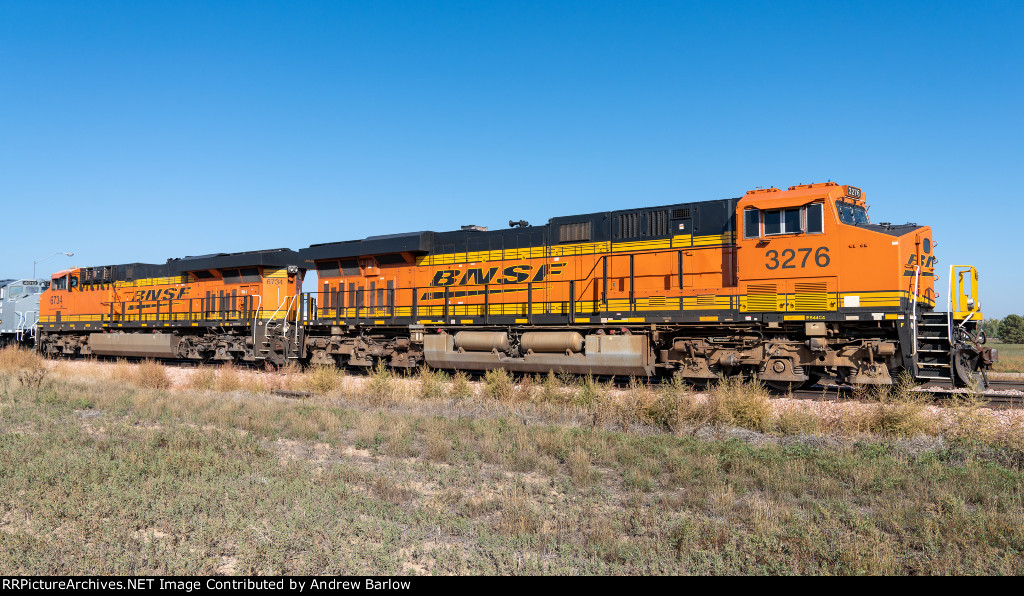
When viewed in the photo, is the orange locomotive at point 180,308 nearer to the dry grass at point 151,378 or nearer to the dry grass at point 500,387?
the dry grass at point 151,378

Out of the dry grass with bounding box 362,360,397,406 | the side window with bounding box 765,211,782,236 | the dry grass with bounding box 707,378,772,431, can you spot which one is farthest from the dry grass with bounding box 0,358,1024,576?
the side window with bounding box 765,211,782,236

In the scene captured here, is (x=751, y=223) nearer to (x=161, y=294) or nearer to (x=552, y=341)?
(x=552, y=341)

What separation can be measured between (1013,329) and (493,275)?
5932cm

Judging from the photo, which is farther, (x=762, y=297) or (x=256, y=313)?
(x=256, y=313)

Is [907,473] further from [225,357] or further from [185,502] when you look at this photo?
[225,357]

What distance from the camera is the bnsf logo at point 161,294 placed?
881 inches

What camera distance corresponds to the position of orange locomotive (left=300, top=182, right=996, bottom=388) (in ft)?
37.5

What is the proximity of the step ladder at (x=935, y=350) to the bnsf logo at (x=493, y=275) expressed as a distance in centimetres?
695

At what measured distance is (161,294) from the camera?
22906mm

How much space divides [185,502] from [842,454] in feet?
21.5

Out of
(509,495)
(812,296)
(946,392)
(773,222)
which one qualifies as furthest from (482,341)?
(509,495)

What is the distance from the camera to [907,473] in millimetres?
6465

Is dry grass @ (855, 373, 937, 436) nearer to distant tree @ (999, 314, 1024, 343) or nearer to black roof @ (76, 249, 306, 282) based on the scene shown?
black roof @ (76, 249, 306, 282)

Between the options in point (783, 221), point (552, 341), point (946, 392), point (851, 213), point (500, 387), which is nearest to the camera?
point (946, 392)
